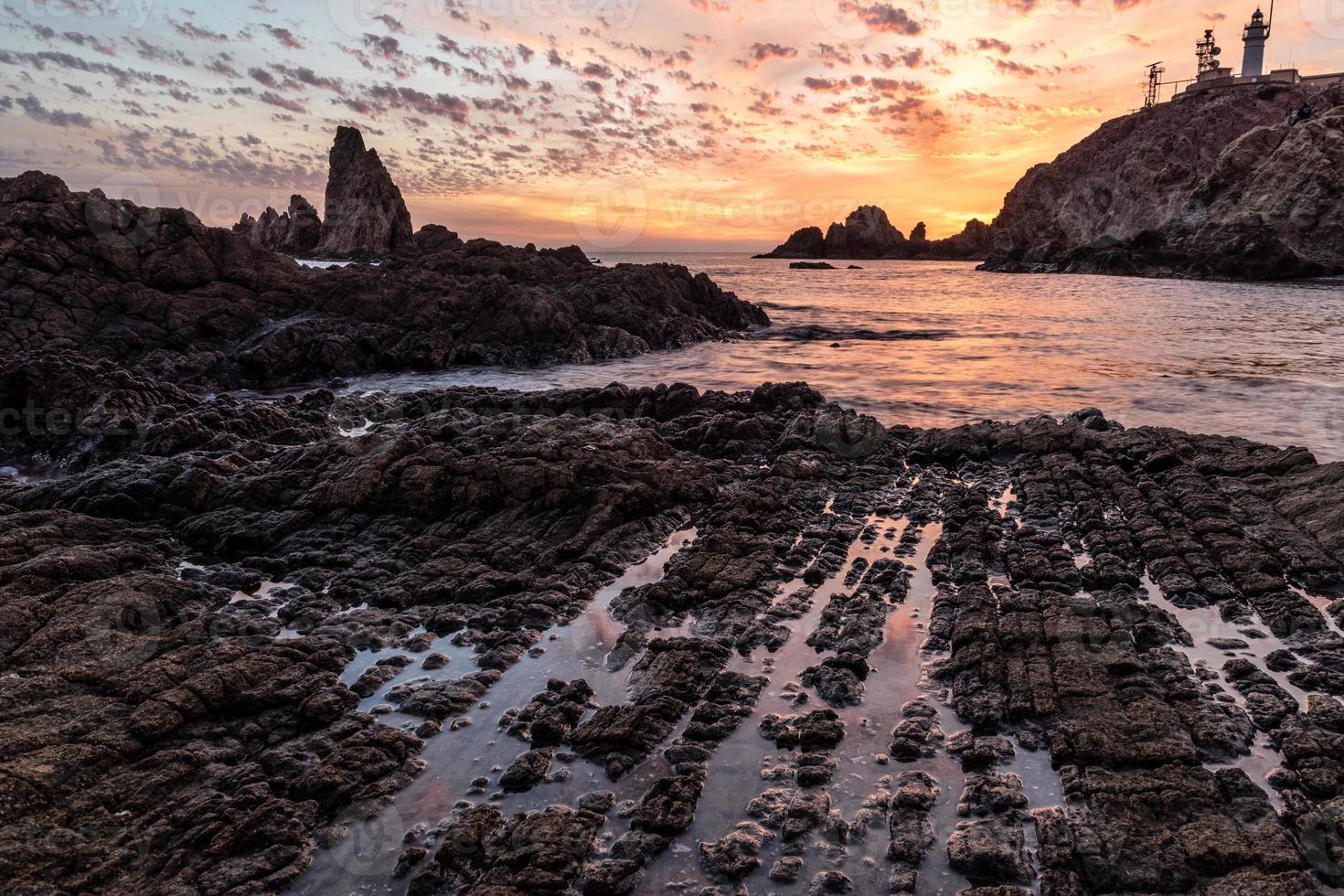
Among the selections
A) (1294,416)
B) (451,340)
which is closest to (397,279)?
(451,340)

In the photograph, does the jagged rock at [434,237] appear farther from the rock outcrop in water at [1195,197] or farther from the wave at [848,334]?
the rock outcrop in water at [1195,197]

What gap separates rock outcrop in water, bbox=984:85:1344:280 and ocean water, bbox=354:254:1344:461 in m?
35.6

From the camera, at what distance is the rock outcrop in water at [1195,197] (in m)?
78.9

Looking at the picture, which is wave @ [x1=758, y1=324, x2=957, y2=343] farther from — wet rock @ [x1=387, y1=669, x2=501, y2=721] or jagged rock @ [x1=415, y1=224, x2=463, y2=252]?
wet rock @ [x1=387, y1=669, x2=501, y2=721]

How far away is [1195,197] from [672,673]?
375 ft

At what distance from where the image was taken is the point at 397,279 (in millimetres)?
31234

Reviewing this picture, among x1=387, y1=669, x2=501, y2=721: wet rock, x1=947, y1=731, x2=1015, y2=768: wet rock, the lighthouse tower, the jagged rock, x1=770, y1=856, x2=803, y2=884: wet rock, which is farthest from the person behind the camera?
the lighthouse tower

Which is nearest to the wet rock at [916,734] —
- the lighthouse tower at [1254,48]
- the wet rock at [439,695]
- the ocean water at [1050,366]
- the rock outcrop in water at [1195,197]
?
the wet rock at [439,695]

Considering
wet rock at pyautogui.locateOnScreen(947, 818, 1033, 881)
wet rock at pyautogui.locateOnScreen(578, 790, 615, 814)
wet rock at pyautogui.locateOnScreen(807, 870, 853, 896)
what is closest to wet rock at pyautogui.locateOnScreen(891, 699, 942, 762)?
wet rock at pyautogui.locateOnScreen(947, 818, 1033, 881)

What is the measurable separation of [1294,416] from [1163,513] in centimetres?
1132

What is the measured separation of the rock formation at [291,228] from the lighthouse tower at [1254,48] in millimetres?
154903

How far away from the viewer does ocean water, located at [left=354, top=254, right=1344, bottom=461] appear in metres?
19.5

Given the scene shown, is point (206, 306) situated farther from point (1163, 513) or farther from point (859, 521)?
point (1163, 513)

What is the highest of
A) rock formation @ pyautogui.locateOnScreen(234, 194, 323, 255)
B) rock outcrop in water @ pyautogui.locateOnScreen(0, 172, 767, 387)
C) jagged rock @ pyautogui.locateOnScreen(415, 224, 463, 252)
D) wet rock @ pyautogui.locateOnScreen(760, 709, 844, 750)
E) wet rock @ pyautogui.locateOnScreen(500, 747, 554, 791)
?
rock formation @ pyautogui.locateOnScreen(234, 194, 323, 255)
